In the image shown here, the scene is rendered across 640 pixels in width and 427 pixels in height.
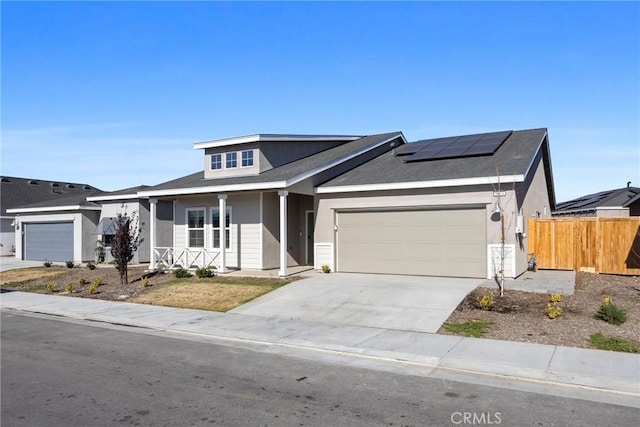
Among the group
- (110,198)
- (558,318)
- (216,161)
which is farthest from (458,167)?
(110,198)

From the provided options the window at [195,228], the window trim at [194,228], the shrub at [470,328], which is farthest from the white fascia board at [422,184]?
the window at [195,228]

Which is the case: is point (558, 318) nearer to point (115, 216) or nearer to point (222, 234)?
point (222, 234)

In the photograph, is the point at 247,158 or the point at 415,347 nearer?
the point at 415,347

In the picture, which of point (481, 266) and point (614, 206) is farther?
point (614, 206)

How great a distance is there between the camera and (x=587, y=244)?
55.6ft

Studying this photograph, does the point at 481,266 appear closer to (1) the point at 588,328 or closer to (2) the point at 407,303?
(2) the point at 407,303

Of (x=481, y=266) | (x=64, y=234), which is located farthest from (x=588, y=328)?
(x=64, y=234)

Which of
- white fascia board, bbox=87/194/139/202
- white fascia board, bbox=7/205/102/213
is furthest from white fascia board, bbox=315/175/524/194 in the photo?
white fascia board, bbox=7/205/102/213

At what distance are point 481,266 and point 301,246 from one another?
769 centimetres

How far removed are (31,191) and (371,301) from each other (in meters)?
36.9

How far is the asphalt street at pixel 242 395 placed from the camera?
554 cm

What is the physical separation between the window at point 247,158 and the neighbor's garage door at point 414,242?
5064 mm

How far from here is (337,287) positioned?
580 inches

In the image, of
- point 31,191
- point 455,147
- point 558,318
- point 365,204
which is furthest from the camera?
point 31,191
